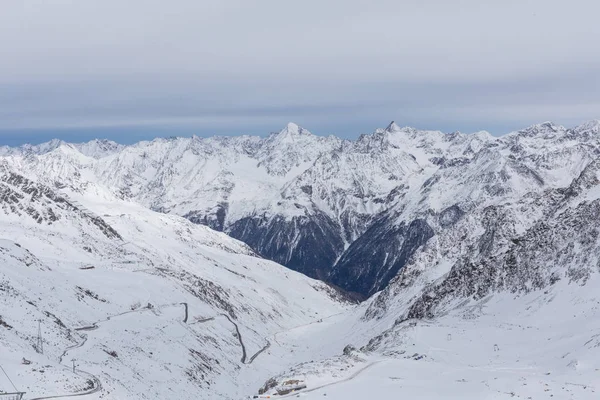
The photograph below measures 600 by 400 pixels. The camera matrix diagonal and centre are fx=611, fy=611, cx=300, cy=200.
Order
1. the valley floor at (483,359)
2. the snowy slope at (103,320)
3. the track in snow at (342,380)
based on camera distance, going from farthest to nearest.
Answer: the snowy slope at (103,320)
the track in snow at (342,380)
the valley floor at (483,359)

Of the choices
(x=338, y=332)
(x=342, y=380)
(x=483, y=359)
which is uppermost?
(x=342, y=380)

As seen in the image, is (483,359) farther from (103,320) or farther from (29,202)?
(29,202)

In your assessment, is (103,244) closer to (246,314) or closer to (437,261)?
(246,314)

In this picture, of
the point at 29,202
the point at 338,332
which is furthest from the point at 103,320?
the point at 29,202

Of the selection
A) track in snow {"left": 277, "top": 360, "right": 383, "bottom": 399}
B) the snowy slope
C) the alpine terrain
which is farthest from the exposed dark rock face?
track in snow {"left": 277, "top": 360, "right": 383, "bottom": 399}

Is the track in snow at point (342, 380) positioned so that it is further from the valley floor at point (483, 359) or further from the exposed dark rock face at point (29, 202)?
the exposed dark rock face at point (29, 202)

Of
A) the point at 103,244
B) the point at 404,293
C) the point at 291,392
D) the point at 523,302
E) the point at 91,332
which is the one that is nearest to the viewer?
the point at 291,392

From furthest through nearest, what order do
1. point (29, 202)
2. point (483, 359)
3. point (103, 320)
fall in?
point (29, 202) < point (103, 320) < point (483, 359)

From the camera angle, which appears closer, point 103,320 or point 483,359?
point 483,359

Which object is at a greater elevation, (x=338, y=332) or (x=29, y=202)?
(x=29, y=202)

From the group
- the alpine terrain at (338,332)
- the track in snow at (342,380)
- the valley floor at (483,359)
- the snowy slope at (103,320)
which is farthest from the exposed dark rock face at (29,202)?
the track in snow at (342,380)

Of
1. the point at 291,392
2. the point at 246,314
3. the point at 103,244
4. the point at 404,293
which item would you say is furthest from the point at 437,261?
the point at 291,392
